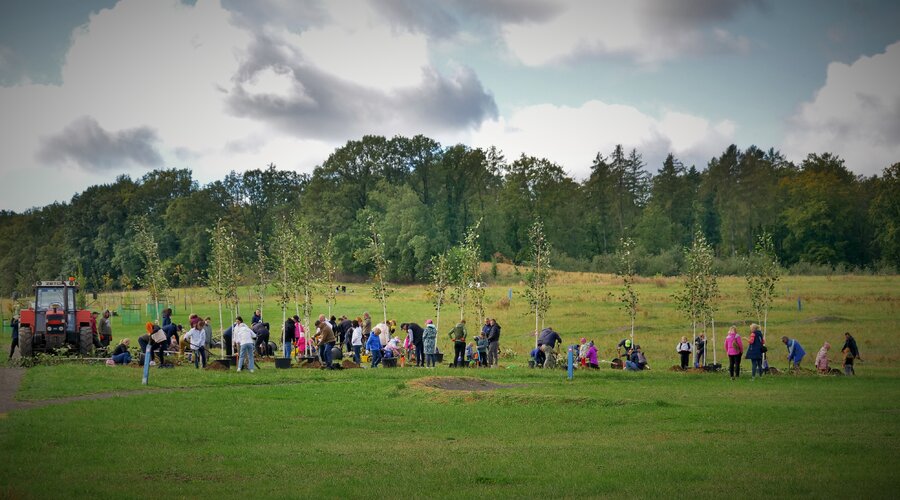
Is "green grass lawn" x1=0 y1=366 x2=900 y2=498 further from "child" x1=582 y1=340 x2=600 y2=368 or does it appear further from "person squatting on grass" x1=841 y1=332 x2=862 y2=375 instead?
"child" x1=582 y1=340 x2=600 y2=368

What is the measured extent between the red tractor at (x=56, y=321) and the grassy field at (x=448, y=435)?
5176 millimetres

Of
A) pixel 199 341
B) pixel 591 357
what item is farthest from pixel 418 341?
Answer: pixel 199 341

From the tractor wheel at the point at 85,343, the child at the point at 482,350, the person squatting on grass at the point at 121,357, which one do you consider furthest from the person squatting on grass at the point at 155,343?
the child at the point at 482,350

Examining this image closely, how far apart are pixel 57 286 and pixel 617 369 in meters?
24.1

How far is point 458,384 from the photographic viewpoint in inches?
1121

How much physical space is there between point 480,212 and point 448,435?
91078 mm

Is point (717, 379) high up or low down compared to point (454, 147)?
down

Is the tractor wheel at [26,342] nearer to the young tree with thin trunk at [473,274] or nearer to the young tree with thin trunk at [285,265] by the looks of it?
the young tree with thin trunk at [285,265]

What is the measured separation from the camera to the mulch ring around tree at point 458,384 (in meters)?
27.8

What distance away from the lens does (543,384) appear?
3038cm

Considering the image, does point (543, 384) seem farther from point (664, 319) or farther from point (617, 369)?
point (664, 319)

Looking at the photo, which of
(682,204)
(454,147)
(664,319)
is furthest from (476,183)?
(664,319)

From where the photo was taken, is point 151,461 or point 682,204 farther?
point 682,204

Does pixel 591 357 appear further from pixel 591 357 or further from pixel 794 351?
pixel 794 351
